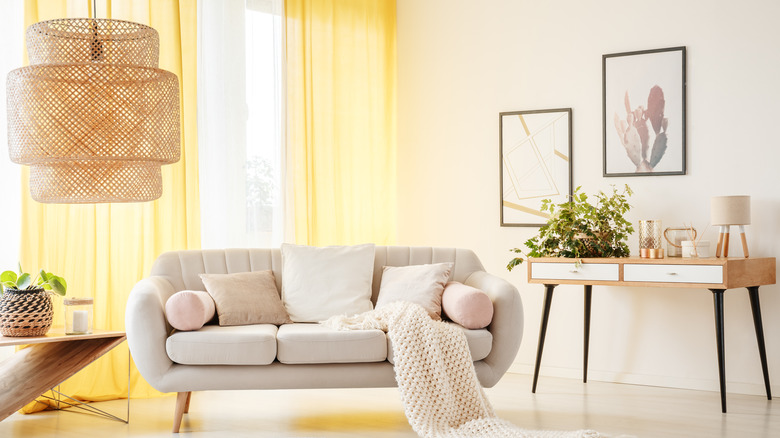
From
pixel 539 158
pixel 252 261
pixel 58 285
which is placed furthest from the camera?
pixel 539 158

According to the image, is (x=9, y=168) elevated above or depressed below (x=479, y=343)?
above

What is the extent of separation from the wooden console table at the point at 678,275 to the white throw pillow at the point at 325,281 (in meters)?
0.99

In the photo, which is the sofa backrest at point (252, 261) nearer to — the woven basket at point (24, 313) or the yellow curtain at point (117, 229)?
the yellow curtain at point (117, 229)

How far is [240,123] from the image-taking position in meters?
4.61

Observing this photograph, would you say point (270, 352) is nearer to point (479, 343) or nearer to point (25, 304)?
point (479, 343)

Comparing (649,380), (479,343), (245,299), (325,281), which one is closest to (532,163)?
(649,380)

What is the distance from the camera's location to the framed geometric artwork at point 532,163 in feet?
15.7

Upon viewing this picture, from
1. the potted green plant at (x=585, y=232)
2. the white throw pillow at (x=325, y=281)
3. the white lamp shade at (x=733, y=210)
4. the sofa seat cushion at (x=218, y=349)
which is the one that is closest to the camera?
the sofa seat cushion at (x=218, y=349)

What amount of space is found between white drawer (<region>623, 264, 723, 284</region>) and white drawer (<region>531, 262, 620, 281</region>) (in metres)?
0.07

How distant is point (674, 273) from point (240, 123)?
2.51 meters

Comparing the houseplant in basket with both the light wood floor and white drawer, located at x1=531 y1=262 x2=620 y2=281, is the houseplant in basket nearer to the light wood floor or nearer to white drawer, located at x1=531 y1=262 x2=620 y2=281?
the light wood floor

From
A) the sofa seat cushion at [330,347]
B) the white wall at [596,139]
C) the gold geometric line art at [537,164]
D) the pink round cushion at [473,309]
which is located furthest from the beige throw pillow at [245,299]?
the gold geometric line art at [537,164]

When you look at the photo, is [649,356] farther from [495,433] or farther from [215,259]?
[215,259]

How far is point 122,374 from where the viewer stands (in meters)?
4.05
